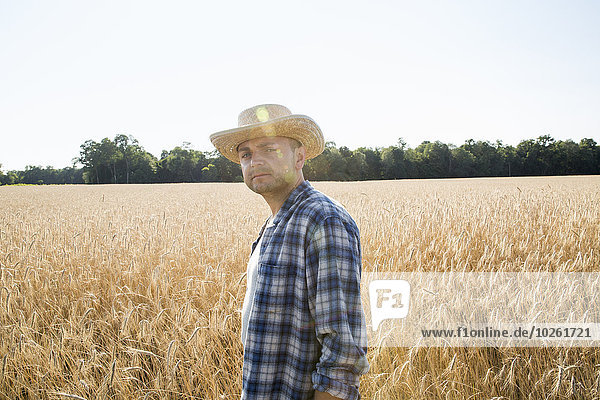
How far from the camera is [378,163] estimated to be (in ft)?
240

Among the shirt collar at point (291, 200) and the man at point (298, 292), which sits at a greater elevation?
the shirt collar at point (291, 200)

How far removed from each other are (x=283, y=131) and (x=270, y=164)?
0.17 m

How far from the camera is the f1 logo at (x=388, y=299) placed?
7.68ft

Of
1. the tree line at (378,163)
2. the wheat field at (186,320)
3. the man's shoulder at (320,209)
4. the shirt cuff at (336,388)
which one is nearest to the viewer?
the shirt cuff at (336,388)

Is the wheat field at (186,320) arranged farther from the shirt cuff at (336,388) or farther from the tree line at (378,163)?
the tree line at (378,163)

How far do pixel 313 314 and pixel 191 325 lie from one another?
157 centimetres

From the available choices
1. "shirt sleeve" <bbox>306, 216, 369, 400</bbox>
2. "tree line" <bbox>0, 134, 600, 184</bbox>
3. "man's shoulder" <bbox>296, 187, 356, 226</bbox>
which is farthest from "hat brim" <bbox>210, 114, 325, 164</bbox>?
"tree line" <bbox>0, 134, 600, 184</bbox>

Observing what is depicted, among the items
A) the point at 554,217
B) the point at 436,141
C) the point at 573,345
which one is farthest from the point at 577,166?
the point at 573,345

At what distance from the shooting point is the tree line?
66375 millimetres

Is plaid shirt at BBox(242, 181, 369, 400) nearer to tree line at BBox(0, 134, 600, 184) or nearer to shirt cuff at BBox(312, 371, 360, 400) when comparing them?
shirt cuff at BBox(312, 371, 360, 400)

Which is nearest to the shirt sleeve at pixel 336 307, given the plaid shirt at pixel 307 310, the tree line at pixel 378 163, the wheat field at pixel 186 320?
the plaid shirt at pixel 307 310

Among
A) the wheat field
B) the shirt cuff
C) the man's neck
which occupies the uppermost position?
the man's neck

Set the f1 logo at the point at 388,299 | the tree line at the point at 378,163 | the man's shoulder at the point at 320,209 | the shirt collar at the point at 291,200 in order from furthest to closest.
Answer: the tree line at the point at 378,163 < the f1 logo at the point at 388,299 < the shirt collar at the point at 291,200 < the man's shoulder at the point at 320,209

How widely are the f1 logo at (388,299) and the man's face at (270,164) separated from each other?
1.40 meters
